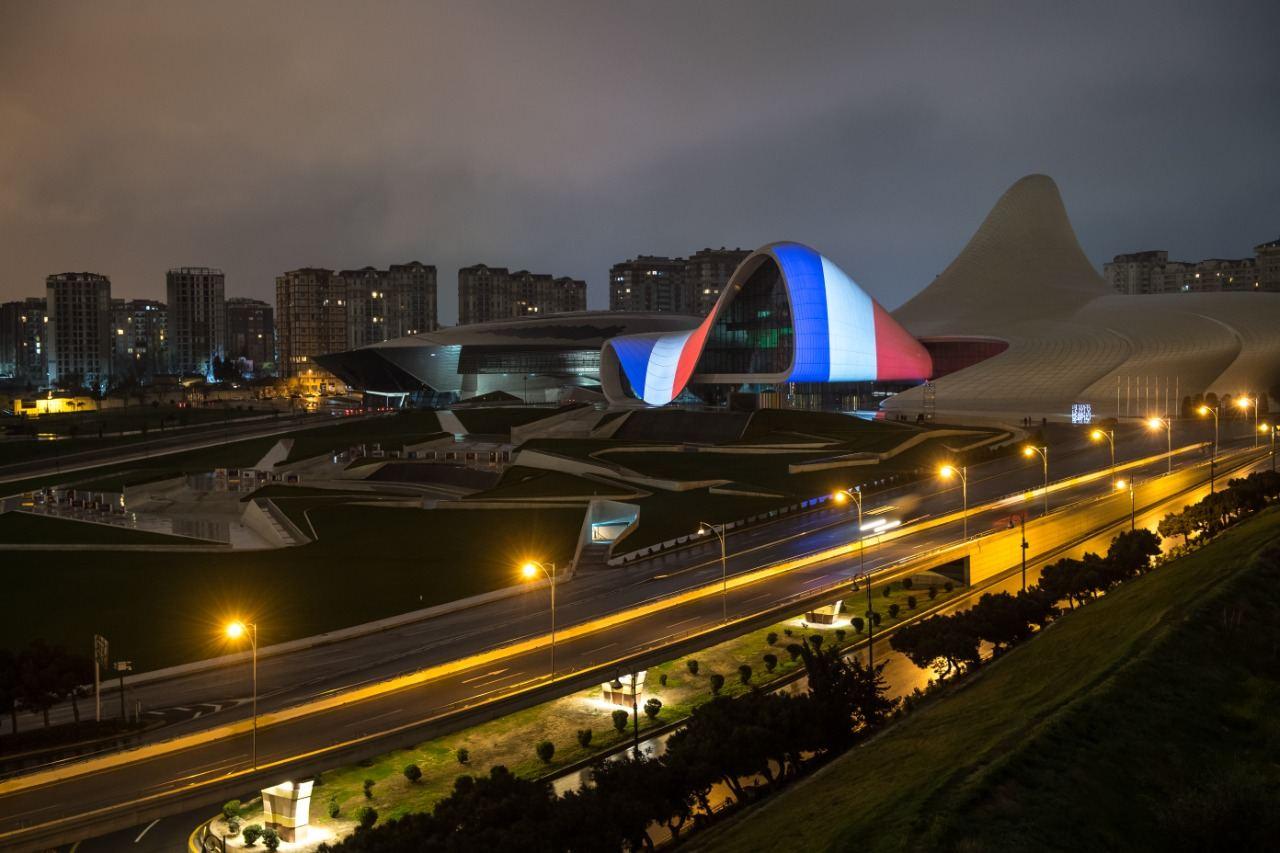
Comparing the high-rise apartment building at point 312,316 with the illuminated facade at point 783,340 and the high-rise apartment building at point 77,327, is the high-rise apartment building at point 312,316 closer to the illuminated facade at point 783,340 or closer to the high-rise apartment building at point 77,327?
the high-rise apartment building at point 77,327

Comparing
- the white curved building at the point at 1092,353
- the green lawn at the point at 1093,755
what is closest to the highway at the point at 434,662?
the green lawn at the point at 1093,755

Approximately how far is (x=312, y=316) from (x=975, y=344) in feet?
343

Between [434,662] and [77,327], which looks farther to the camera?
[77,327]

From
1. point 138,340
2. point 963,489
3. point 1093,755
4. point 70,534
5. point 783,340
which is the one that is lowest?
point 70,534

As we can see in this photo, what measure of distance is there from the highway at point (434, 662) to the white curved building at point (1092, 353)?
88.6ft

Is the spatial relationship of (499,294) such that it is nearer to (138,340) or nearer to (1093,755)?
(138,340)

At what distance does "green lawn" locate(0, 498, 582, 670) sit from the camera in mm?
25000

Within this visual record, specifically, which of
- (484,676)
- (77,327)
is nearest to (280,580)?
(484,676)

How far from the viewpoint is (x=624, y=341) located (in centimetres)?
7062

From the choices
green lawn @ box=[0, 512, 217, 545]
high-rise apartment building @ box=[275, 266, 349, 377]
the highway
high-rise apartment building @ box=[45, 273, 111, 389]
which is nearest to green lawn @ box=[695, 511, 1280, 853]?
the highway

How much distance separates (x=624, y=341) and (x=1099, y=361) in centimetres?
2970

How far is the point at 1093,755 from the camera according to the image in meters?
12.4

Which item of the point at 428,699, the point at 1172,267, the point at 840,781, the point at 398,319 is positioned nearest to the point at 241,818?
the point at 428,699

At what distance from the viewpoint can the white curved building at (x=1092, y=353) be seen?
59.4m
